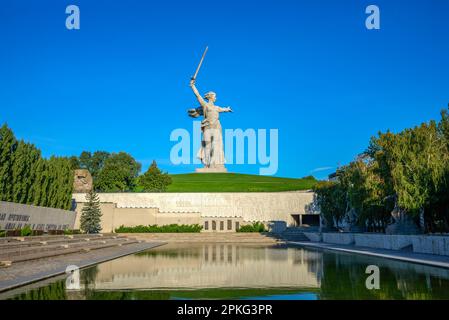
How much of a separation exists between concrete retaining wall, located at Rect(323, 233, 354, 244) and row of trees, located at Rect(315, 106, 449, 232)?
6.18 feet

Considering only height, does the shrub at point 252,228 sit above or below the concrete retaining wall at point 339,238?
above

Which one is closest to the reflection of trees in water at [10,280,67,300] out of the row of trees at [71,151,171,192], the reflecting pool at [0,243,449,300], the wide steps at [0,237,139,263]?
the reflecting pool at [0,243,449,300]

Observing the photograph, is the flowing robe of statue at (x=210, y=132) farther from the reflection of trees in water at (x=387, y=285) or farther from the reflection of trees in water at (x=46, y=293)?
the reflection of trees in water at (x=46, y=293)

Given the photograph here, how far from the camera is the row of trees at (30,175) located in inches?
1099

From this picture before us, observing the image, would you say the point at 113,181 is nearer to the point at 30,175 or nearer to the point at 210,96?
the point at 210,96

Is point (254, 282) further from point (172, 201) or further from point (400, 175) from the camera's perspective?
point (172, 201)

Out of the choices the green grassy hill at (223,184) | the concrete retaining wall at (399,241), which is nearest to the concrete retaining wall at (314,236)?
the concrete retaining wall at (399,241)

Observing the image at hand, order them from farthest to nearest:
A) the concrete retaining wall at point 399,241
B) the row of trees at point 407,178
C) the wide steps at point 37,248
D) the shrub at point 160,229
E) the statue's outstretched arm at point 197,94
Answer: the statue's outstretched arm at point 197,94 < the shrub at point 160,229 < the row of trees at point 407,178 < the concrete retaining wall at point 399,241 < the wide steps at point 37,248

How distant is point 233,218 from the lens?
47.4 meters

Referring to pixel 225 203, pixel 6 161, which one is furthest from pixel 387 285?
pixel 225 203

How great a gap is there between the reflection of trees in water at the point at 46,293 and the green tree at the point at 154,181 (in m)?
48.2

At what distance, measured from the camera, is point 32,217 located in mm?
25766
